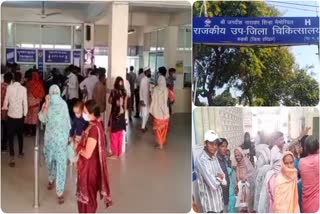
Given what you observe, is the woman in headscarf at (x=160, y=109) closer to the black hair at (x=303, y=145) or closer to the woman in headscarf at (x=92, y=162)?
the woman in headscarf at (x=92, y=162)

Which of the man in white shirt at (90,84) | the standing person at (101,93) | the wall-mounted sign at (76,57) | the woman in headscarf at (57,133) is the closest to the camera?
the woman in headscarf at (57,133)

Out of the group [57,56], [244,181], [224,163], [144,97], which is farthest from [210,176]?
[57,56]

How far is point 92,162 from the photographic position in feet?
12.2

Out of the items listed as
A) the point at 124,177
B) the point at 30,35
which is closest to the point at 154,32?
the point at 30,35

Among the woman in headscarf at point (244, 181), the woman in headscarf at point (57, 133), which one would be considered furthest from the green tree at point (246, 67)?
the woman in headscarf at point (57, 133)

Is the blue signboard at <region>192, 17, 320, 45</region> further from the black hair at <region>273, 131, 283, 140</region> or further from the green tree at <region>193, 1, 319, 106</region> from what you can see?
the black hair at <region>273, 131, 283, 140</region>

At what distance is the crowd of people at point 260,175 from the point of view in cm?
364

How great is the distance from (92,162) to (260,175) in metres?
1.38

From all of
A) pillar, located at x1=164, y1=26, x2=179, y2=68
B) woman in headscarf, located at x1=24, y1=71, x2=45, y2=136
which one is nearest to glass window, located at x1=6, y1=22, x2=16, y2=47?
pillar, located at x1=164, y1=26, x2=179, y2=68

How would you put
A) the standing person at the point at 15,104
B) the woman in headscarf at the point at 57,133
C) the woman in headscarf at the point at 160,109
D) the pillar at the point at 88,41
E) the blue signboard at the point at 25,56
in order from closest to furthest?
the woman in headscarf at the point at 57,133 < the standing person at the point at 15,104 < the woman in headscarf at the point at 160,109 < the blue signboard at the point at 25,56 < the pillar at the point at 88,41

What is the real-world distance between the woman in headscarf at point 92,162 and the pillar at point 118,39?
333 cm

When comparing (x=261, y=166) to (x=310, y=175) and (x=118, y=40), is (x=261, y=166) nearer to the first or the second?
(x=310, y=175)

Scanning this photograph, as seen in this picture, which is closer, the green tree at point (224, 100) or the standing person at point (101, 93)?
the green tree at point (224, 100)

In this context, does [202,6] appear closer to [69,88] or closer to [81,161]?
[81,161]
